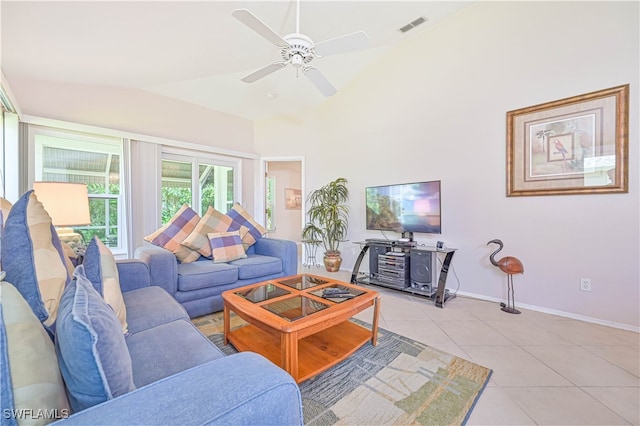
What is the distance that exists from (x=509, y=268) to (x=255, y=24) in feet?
10.2

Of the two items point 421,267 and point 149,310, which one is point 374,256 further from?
point 149,310

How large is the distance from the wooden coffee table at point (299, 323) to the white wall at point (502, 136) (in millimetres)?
1959

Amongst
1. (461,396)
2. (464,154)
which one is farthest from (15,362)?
(464,154)

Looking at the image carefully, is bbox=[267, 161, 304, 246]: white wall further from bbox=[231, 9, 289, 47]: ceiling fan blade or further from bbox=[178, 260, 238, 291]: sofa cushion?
bbox=[231, 9, 289, 47]: ceiling fan blade

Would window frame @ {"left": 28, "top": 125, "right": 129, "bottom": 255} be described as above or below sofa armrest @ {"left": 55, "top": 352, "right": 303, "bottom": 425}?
above

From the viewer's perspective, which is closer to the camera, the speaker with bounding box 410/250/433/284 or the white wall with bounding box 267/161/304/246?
the speaker with bounding box 410/250/433/284

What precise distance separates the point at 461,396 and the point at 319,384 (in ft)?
2.58

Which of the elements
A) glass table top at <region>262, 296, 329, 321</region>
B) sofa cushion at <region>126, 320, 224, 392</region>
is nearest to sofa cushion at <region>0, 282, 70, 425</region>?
sofa cushion at <region>126, 320, 224, 392</region>

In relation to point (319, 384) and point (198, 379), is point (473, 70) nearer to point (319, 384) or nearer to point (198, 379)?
point (319, 384)

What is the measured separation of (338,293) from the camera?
188 centimetres

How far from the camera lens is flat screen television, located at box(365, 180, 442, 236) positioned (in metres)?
3.07

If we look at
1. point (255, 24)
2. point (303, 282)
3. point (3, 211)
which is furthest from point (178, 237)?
point (255, 24)

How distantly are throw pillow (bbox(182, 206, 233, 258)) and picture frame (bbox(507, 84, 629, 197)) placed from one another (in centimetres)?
324

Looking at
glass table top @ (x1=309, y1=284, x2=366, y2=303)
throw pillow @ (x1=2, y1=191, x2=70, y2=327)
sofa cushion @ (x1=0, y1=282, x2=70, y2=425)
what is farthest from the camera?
glass table top @ (x1=309, y1=284, x2=366, y2=303)
